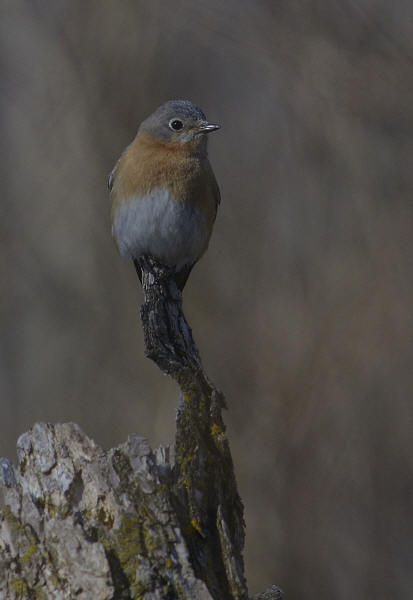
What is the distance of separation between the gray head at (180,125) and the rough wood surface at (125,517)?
3.03 metres

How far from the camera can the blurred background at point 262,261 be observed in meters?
6.55

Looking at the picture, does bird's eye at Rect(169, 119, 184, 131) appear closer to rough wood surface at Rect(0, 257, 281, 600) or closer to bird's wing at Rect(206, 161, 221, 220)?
bird's wing at Rect(206, 161, 221, 220)

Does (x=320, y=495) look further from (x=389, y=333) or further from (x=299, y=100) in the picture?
(x=299, y=100)

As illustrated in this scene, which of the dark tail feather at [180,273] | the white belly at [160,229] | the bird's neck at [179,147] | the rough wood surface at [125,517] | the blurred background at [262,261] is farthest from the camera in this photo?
the blurred background at [262,261]

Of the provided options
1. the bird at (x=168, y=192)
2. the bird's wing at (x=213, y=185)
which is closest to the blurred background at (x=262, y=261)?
the bird's wing at (x=213, y=185)

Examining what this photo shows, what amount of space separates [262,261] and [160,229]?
1558 millimetres

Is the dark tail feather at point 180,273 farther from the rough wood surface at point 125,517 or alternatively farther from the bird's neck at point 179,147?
the rough wood surface at point 125,517

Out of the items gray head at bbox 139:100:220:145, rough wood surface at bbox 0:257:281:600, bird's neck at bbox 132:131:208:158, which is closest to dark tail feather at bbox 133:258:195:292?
bird's neck at bbox 132:131:208:158

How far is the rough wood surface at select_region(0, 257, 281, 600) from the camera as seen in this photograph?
275 centimetres

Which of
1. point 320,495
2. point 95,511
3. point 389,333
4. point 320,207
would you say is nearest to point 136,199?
point 320,207

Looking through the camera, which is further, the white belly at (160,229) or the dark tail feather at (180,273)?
the dark tail feather at (180,273)

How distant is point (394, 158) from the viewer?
661 centimetres

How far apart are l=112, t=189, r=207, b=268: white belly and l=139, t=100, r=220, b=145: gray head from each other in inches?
18.0

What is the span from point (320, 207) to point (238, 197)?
0.92 meters
